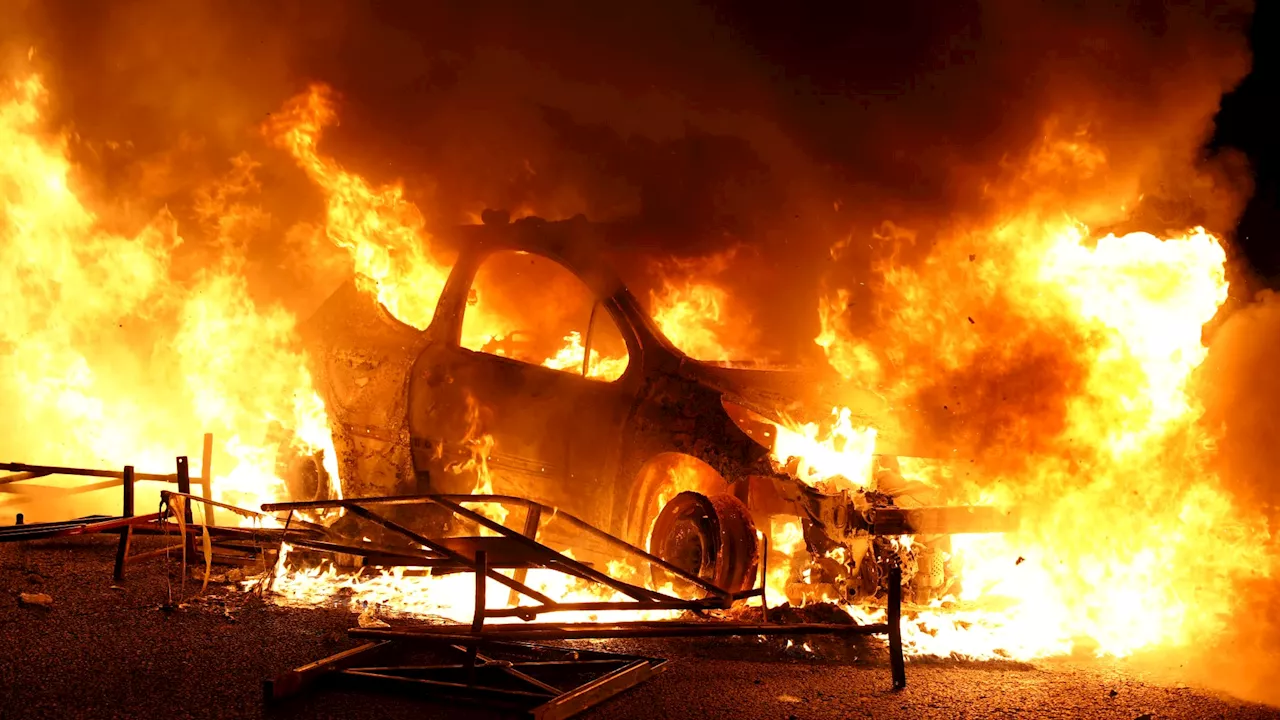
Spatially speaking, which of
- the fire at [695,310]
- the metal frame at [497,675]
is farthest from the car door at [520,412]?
the fire at [695,310]

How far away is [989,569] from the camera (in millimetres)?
5551

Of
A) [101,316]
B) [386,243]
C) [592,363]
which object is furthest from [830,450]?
[101,316]

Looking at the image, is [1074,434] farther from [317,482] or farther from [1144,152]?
[317,482]

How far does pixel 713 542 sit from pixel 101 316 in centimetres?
981

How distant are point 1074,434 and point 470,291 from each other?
4237 mm

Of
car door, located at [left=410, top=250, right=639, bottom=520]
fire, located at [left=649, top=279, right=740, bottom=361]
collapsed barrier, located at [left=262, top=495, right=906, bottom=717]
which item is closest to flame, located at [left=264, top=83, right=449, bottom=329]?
car door, located at [left=410, top=250, right=639, bottom=520]

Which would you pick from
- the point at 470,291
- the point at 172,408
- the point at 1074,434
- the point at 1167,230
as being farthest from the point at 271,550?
the point at 1167,230

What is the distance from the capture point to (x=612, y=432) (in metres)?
5.88

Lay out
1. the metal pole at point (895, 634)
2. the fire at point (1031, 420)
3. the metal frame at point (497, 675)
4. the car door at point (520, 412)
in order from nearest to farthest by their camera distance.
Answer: the metal frame at point (497, 675) → the metal pole at point (895, 634) → the fire at point (1031, 420) → the car door at point (520, 412)

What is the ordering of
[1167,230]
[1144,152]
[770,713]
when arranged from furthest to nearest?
1. [1144,152]
2. [1167,230]
3. [770,713]

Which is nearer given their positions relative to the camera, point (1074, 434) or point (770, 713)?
point (770, 713)

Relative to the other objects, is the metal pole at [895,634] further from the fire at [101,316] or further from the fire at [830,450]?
the fire at [101,316]

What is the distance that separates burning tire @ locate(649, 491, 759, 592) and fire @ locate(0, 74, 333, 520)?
21.4 ft

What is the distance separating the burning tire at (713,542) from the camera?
5133mm
